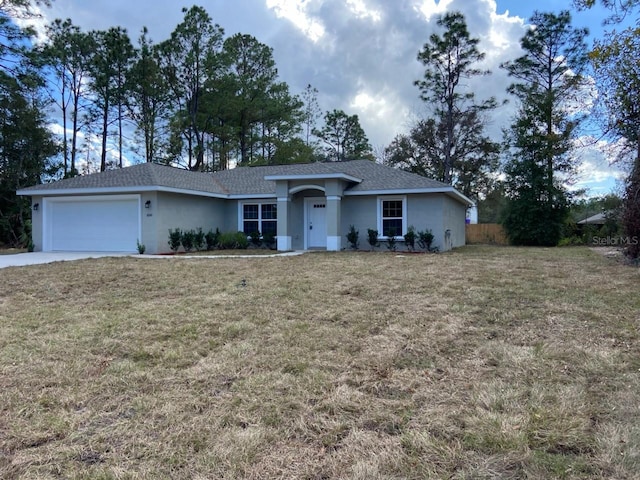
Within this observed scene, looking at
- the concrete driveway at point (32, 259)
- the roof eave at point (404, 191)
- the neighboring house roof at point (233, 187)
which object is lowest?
the concrete driveway at point (32, 259)

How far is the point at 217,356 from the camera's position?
407 cm

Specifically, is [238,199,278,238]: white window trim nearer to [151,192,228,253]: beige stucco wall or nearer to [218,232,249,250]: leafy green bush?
[151,192,228,253]: beige stucco wall

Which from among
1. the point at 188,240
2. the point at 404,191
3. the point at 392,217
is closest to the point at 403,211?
the point at 392,217

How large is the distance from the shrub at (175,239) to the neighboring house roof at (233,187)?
1.48m

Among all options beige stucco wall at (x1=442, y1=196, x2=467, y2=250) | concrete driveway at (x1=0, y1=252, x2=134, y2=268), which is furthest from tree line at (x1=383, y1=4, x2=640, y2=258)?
concrete driveway at (x1=0, y1=252, x2=134, y2=268)

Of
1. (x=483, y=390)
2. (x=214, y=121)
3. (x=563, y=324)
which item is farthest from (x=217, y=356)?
(x=214, y=121)

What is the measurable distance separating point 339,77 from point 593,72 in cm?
1658

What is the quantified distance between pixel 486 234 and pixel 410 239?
13.1 metres

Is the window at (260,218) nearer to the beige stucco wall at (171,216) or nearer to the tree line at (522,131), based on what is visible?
the beige stucco wall at (171,216)

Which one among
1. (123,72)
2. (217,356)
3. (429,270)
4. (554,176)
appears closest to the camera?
(217,356)

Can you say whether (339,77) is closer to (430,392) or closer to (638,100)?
(638,100)

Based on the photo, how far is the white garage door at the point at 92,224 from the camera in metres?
15.2

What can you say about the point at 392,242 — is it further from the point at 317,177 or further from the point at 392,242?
the point at 317,177

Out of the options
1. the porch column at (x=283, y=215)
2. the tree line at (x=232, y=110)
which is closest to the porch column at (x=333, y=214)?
the porch column at (x=283, y=215)
